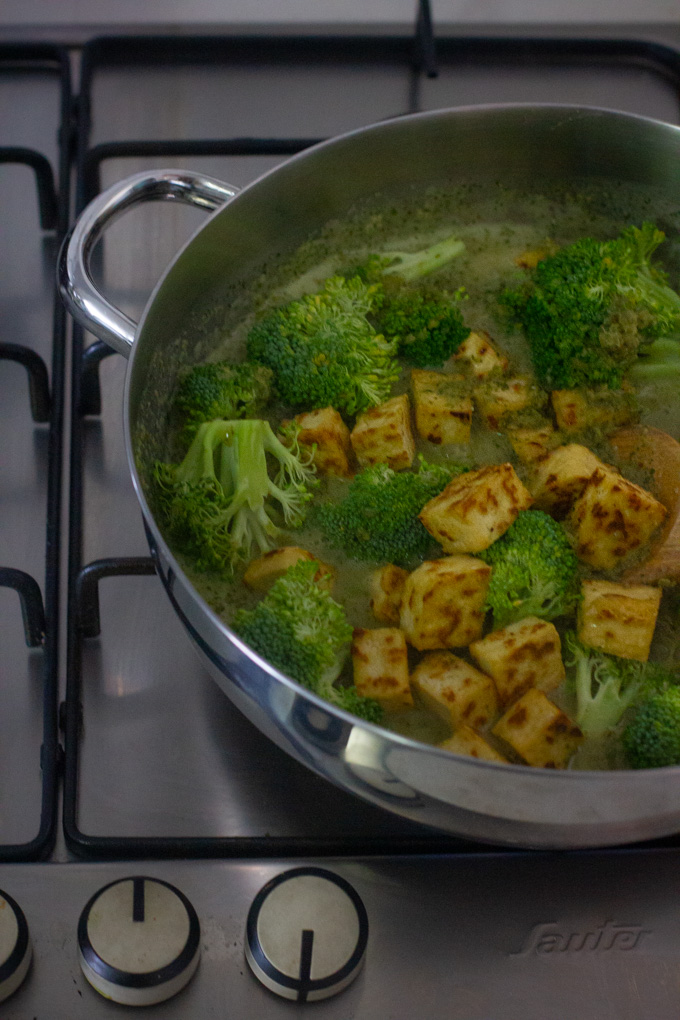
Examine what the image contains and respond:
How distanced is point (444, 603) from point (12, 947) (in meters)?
0.51

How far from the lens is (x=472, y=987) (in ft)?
2.72

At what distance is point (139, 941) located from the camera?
795 mm

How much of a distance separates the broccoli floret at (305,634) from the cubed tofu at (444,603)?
0.07 meters

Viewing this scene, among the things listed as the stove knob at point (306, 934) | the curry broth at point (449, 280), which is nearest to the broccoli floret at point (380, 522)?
the curry broth at point (449, 280)

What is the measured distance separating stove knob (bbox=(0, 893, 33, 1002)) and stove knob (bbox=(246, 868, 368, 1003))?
0.19 meters

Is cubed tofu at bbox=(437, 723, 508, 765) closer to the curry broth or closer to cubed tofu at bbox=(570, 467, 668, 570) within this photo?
the curry broth

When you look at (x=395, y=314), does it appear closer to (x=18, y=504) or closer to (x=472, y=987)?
(x=18, y=504)

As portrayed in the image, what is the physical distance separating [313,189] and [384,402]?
33 cm

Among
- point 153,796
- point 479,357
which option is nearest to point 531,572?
point 479,357

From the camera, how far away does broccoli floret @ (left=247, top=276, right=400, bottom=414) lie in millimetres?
1166

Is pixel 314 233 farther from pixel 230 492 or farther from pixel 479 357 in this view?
pixel 230 492

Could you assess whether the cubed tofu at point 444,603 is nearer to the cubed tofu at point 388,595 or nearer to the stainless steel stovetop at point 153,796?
the cubed tofu at point 388,595

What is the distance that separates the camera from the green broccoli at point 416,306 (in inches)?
48.2

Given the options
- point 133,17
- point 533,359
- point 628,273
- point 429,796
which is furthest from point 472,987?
point 133,17
